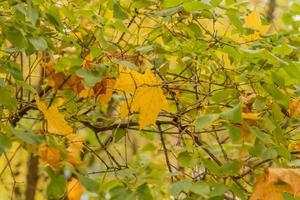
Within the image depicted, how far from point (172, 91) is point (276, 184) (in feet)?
1.83

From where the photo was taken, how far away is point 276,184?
4.80 feet

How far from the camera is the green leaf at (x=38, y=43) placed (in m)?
1.48

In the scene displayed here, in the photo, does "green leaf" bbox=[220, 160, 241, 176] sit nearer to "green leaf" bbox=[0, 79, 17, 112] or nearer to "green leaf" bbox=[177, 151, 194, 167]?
"green leaf" bbox=[177, 151, 194, 167]

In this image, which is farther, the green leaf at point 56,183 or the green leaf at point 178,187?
the green leaf at point 56,183

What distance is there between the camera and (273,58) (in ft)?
4.76

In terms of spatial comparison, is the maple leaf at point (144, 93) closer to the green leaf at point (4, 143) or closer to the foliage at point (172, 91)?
the foliage at point (172, 91)

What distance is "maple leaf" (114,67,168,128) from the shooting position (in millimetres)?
1617

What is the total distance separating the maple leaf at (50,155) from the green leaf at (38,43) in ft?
0.78

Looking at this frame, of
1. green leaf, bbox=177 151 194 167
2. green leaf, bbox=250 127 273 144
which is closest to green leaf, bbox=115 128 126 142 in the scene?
green leaf, bbox=177 151 194 167

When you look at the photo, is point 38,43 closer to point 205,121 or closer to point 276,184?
point 205,121

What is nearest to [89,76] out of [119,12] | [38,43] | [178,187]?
[38,43]

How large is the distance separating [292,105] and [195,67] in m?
0.35

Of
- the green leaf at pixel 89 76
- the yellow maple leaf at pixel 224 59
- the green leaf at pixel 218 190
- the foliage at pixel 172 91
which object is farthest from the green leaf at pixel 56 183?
the yellow maple leaf at pixel 224 59

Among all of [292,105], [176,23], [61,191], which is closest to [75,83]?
[176,23]
